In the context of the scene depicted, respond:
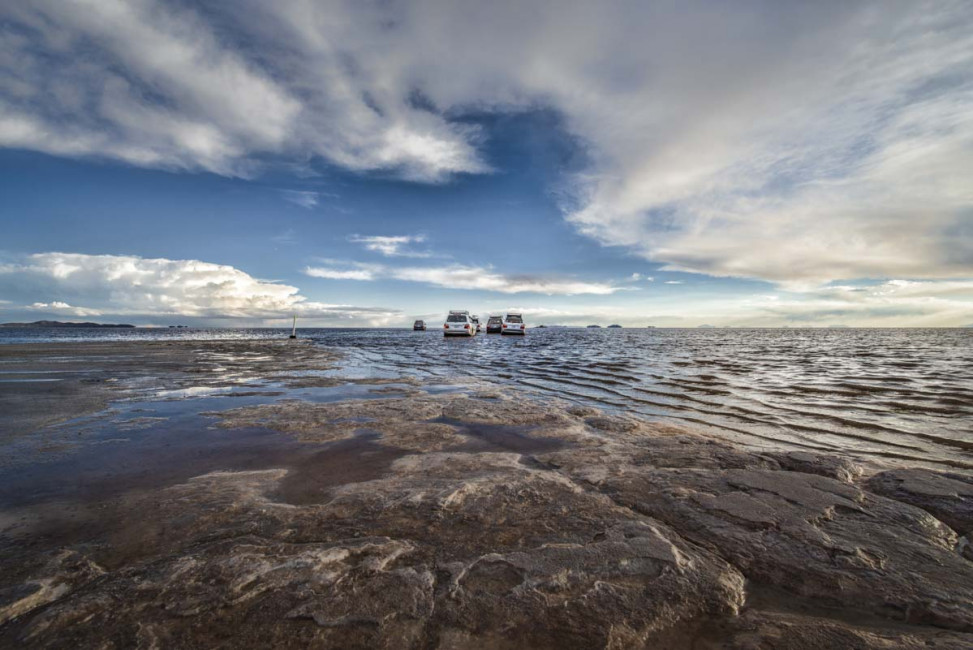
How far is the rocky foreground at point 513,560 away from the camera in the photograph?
173cm

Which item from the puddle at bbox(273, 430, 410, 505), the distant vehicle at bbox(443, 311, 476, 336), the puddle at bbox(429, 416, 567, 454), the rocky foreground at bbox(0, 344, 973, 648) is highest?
the distant vehicle at bbox(443, 311, 476, 336)

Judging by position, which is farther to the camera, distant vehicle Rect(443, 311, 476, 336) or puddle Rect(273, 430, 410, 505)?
distant vehicle Rect(443, 311, 476, 336)

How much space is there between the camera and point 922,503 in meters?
3.11

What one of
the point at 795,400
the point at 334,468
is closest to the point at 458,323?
the point at 795,400

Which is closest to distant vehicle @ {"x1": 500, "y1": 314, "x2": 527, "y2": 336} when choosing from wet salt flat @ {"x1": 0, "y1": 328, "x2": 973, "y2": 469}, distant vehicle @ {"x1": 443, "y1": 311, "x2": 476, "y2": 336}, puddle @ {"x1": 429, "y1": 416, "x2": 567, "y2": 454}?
distant vehicle @ {"x1": 443, "y1": 311, "x2": 476, "y2": 336}

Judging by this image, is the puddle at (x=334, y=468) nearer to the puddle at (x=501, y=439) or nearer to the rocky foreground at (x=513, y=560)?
the rocky foreground at (x=513, y=560)

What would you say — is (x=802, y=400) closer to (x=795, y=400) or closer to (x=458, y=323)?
(x=795, y=400)

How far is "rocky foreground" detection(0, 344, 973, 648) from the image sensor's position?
1732mm

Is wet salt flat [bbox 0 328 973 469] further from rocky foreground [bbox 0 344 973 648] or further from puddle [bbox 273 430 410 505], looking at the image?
puddle [bbox 273 430 410 505]

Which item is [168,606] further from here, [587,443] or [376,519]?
[587,443]

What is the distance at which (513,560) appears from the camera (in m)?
2.25

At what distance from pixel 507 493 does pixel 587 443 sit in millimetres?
2066

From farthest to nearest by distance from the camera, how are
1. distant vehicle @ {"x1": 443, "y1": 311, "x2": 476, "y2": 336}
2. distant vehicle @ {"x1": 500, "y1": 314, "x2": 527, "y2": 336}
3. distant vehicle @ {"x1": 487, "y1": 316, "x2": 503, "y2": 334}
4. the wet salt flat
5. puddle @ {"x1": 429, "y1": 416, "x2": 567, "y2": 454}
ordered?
distant vehicle @ {"x1": 487, "y1": 316, "x2": 503, "y2": 334} < distant vehicle @ {"x1": 500, "y1": 314, "x2": 527, "y2": 336} < distant vehicle @ {"x1": 443, "y1": 311, "x2": 476, "y2": 336} < the wet salt flat < puddle @ {"x1": 429, "y1": 416, "x2": 567, "y2": 454}

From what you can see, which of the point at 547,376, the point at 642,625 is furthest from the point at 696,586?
the point at 547,376
